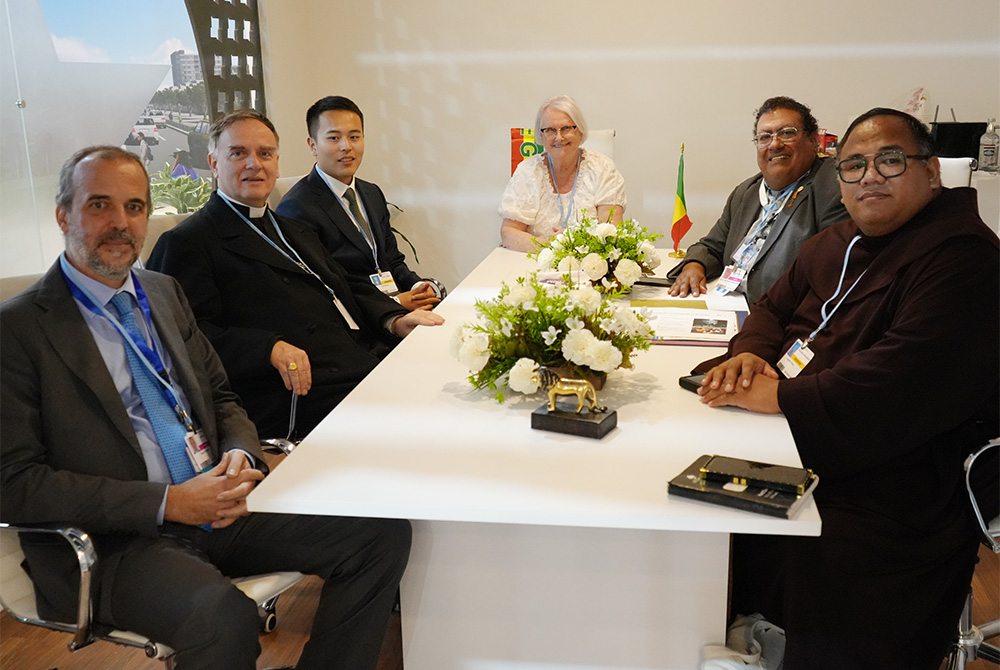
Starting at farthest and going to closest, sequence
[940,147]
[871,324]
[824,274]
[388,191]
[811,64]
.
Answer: [388,191] → [811,64] → [940,147] → [824,274] → [871,324]

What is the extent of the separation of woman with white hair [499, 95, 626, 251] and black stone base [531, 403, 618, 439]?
8.53 feet

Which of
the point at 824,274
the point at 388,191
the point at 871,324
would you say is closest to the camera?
the point at 871,324

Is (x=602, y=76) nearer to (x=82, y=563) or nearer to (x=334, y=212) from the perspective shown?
(x=334, y=212)

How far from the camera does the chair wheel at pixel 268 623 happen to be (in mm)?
2557

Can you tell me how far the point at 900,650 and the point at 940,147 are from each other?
4.41 meters

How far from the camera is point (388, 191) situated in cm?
659

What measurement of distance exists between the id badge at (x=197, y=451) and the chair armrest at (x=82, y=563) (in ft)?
1.13

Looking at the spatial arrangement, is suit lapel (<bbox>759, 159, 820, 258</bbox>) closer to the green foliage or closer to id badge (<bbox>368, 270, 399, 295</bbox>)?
id badge (<bbox>368, 270, 399, 295</bbox>)

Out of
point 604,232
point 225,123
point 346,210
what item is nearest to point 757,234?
point 604,232

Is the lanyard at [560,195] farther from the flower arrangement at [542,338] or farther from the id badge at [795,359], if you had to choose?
the flower arrangement at [542,338]

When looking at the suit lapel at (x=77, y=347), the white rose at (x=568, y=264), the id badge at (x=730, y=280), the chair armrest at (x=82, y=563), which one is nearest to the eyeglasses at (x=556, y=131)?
the id badge at (x=730, y=280)

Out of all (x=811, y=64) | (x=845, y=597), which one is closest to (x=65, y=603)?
(x=845, y=597)

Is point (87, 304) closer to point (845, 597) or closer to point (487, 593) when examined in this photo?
point (487, 593)

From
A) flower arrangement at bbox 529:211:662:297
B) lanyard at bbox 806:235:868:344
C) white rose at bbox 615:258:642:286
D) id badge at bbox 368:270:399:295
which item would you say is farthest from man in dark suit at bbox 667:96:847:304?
id badge at bbox 368:270:399:295
